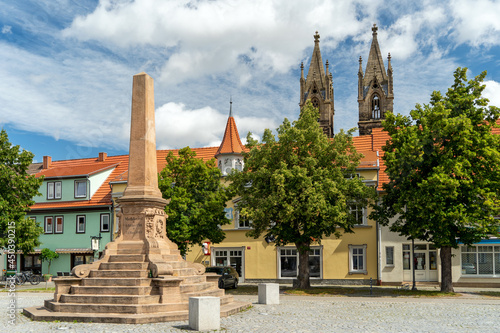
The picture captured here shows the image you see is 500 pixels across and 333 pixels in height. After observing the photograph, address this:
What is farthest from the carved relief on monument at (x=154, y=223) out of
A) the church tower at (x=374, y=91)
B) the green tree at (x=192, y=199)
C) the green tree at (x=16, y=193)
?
the church tower at (x=374, y=91)

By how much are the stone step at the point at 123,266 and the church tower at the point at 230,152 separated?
2338cm

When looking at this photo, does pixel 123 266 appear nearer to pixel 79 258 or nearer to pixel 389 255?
pixel 389 255

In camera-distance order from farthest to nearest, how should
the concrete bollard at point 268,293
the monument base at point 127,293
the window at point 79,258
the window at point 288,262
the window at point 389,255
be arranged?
the window at point 79,258 → the window at point 288,262 → the window at point 389,255 → the concrete bollard at point 268,293 → the monument base at point 127,293

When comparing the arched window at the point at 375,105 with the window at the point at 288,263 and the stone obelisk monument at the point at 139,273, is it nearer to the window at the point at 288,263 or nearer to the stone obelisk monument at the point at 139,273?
the window at the point at 288,263

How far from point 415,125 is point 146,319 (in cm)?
1860

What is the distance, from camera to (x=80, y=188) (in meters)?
43.8

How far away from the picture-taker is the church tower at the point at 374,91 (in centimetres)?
8156

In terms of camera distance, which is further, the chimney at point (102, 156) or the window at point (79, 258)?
the chimney at point (102, 156)

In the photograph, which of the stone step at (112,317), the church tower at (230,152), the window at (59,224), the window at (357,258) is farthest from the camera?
the window at (59,224)

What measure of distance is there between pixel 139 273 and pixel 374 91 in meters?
72.1

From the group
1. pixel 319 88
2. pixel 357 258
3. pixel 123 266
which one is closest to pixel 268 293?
pixel 123 266

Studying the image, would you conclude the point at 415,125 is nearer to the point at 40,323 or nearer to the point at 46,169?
the point at 40,323

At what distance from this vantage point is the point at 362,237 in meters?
36.2

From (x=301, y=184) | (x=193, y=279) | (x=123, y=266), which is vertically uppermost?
(x=301, y=184)
